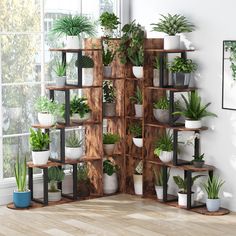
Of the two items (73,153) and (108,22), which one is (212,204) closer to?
(73,153)

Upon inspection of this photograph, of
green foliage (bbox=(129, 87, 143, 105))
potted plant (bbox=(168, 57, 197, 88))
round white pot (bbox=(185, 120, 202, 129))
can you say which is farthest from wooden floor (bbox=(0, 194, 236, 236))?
potted plant (bbox=(168, 57, 197, 88))

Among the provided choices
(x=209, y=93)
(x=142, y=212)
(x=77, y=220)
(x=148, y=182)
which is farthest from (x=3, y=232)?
(x=209, y=93)

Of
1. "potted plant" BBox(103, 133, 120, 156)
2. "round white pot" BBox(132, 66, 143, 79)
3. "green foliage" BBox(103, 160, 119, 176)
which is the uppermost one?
"round white pot" BBox(132, 66, 143, 79)

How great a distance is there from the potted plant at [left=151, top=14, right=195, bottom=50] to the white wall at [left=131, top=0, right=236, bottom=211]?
3.1 inches

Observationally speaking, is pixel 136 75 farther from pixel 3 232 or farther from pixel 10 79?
pixel 3 232

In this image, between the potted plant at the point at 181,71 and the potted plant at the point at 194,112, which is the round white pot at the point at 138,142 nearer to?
the potted plant at the point at 194,112

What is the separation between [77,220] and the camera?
19.8ft

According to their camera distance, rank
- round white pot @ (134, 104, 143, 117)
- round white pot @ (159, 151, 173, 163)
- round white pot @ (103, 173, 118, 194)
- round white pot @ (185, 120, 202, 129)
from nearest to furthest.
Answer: round white pot @ (185, 120, 202, 129) → round white pot @ (159, 151, 173, 163) → round white pot @ (134, 104, 143, 117) → round white pot @ (103, 173, 118, 194)

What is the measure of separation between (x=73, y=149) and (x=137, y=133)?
2.23 feet

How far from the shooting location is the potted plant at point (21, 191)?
6.40 metres

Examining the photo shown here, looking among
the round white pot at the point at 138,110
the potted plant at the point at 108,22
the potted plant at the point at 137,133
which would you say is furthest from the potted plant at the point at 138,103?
the potted plant at the point at 108,22

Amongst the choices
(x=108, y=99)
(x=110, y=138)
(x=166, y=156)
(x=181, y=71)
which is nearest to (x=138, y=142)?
(x=110, y=138)

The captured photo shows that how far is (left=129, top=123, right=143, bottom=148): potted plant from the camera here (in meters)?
6.89

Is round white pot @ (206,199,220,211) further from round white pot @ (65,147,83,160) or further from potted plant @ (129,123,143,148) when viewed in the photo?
round white pot @ (65,147,83,160)
